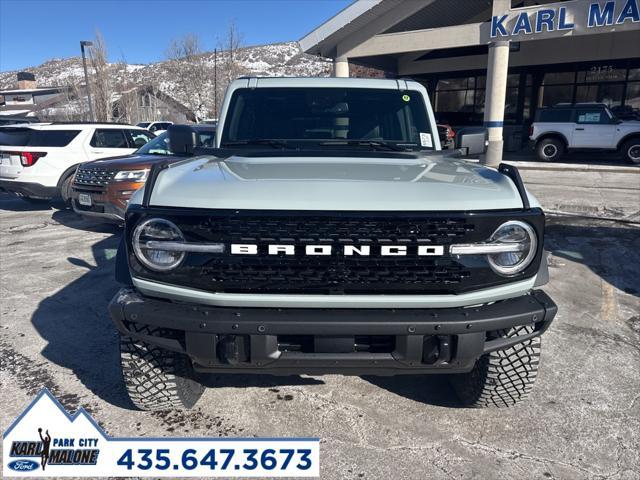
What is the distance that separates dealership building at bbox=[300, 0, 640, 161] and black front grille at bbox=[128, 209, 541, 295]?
15.6m

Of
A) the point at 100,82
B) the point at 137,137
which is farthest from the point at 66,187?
the point at 100,82

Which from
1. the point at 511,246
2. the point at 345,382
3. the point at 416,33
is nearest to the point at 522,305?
the point at 511,246

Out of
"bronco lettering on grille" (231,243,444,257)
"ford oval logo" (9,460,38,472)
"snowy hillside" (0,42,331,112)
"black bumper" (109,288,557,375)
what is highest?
"snowy hillside" (0,42,331,112)

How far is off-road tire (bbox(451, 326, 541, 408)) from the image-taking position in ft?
8.57

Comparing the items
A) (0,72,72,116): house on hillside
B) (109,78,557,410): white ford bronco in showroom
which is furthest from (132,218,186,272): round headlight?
(0,72,72,116): house on hillside

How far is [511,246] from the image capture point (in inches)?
87.0

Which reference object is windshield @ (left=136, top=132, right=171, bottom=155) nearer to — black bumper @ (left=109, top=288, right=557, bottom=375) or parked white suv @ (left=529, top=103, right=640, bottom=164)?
black bumper @ (left=109, top=288, right=557, bottom=375)

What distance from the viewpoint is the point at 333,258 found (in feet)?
7.03

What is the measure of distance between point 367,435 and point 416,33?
54.9 feet

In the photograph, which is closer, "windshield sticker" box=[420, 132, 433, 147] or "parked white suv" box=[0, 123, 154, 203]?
"windshield sticker" box=[420, 132, 433, 147]

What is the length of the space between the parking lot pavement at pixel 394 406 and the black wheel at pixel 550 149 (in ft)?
47.7

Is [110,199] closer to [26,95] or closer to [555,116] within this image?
[555,116]

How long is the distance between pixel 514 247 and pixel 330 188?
2.98ft

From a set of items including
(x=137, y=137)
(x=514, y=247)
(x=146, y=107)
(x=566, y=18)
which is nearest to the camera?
(x=514, y=247)
